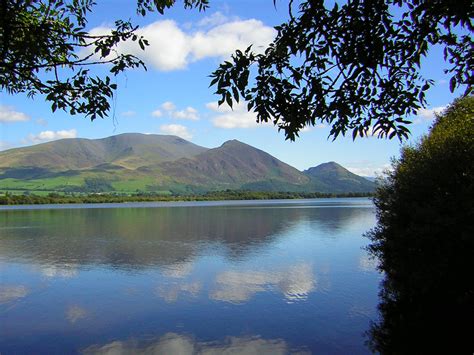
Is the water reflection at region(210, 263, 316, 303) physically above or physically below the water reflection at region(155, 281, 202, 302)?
above

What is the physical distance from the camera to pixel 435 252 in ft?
65.7

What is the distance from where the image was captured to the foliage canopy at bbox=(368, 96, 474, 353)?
17844mm

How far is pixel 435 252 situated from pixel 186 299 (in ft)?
46.6

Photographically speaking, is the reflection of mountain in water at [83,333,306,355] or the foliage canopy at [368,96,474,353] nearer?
the reflection of mountain in water at [83,333,306,355]

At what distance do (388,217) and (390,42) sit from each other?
2183cm

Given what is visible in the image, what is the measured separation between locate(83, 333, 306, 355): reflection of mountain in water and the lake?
0.04 metres

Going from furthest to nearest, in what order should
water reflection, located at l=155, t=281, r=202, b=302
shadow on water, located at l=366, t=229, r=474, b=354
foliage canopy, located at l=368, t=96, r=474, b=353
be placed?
water reflection, located at l=155, t=281, r=202, b=302, foliage canopy, located at l=368, t=96, r=474, b=353, shadow on water, located at l=366, t=229, r=474, b=354

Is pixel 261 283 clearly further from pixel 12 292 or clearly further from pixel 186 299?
pixel 12 292

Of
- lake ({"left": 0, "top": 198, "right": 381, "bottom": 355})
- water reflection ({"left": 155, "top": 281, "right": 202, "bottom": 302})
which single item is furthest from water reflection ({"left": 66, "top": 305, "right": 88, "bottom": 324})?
water reflection ({"left": 155, "top": 281, "right": 202, "bottom": 302})

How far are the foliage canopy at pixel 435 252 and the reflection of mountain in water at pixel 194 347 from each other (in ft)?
14.2

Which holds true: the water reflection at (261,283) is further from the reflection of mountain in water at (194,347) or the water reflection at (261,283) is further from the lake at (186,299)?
the reflection of mountain in water at (194,347)

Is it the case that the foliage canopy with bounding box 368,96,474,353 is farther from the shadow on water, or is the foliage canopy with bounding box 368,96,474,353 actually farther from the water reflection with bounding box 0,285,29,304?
the water reflection with bounding box 0,285,29,304

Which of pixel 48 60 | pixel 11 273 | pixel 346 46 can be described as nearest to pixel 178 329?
pixel 48 60

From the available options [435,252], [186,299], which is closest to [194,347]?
[186,299]
